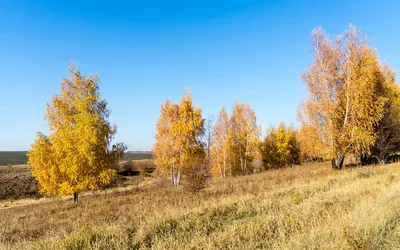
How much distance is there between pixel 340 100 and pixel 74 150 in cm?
1907

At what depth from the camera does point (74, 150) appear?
48.0ft

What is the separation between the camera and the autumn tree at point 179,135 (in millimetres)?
22562

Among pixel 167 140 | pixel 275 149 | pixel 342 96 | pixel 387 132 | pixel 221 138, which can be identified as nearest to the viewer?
pixel 342 96

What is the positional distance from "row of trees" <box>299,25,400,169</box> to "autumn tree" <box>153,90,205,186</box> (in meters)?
9.34

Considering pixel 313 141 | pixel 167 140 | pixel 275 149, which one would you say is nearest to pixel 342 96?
pixel 313 141

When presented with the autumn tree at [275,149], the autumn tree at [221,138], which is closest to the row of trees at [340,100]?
the autumn tree at [221,138]

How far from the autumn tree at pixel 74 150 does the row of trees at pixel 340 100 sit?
48.3 ft

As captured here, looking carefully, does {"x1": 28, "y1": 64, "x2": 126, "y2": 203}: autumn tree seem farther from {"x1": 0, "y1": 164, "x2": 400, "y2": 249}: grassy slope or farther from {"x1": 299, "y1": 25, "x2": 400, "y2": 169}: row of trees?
{"x1": 299, "y1": 25, "x2": 400, "y2": 169}: row of trees

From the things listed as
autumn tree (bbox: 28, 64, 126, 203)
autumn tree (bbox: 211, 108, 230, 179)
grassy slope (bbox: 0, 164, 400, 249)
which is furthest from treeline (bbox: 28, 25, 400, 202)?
autumn tree (bbox: 211, 108, 230, 179)

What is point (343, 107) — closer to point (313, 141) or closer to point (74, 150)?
point (313, 141)

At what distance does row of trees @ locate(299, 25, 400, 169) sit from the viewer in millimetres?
17328

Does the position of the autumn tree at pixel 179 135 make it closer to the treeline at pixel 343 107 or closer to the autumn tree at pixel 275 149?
the treeline at pixel 343 107

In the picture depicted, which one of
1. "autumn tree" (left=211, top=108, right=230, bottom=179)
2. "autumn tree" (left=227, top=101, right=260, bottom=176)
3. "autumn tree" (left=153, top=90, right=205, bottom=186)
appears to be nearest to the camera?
"autumn tree" (left=153, top=90, right=205, bottom=186)

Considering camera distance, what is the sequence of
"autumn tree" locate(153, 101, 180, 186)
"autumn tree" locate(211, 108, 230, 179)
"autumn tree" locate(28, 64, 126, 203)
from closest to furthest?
"autumn tree" locate(28, 64, 126, 203)
"autumn tree" locate(153, 101, 180, 186)
"autumn tree" locate(211, 108, 230, 179)
